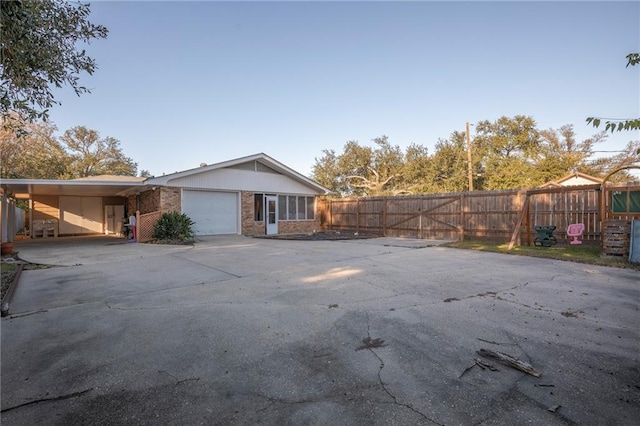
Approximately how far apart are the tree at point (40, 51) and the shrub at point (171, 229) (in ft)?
32.5

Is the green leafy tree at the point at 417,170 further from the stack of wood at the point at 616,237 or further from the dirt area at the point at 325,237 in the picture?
the stack of wood at the point at 616,237

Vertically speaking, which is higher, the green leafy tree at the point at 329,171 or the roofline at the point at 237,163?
the green leafy tree at the point at 329,171

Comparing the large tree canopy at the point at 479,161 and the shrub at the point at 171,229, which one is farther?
the large tree canopy at the point at 479,161

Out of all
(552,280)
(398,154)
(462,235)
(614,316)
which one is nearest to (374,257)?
(552,280)

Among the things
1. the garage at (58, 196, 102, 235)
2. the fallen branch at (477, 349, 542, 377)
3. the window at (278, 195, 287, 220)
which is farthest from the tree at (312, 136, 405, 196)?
the fallen branch at (477, 349, 542, 377)

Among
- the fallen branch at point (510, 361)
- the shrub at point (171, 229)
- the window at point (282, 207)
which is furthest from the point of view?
the window at point (282, 207)

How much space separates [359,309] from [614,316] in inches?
130

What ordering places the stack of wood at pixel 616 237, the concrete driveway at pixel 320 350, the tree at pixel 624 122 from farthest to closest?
the stack of wood at pixel 616 237 < the tree at pixel 624 122 < the concrete driveway at pixel 320 350

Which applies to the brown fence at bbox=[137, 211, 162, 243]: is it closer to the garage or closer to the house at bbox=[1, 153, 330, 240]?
the house at bbox=[1, 153, 330, 240]

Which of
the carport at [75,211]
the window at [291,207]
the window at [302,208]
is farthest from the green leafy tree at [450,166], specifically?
the carport at [75,211]

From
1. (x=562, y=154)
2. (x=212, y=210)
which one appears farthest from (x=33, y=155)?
(x=562, y=154)

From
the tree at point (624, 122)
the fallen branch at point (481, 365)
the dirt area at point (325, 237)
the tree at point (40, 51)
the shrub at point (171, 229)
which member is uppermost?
the tree at point (40, 51)

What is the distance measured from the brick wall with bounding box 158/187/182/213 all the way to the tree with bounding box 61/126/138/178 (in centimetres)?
2312

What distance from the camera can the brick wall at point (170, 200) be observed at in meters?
14.5
